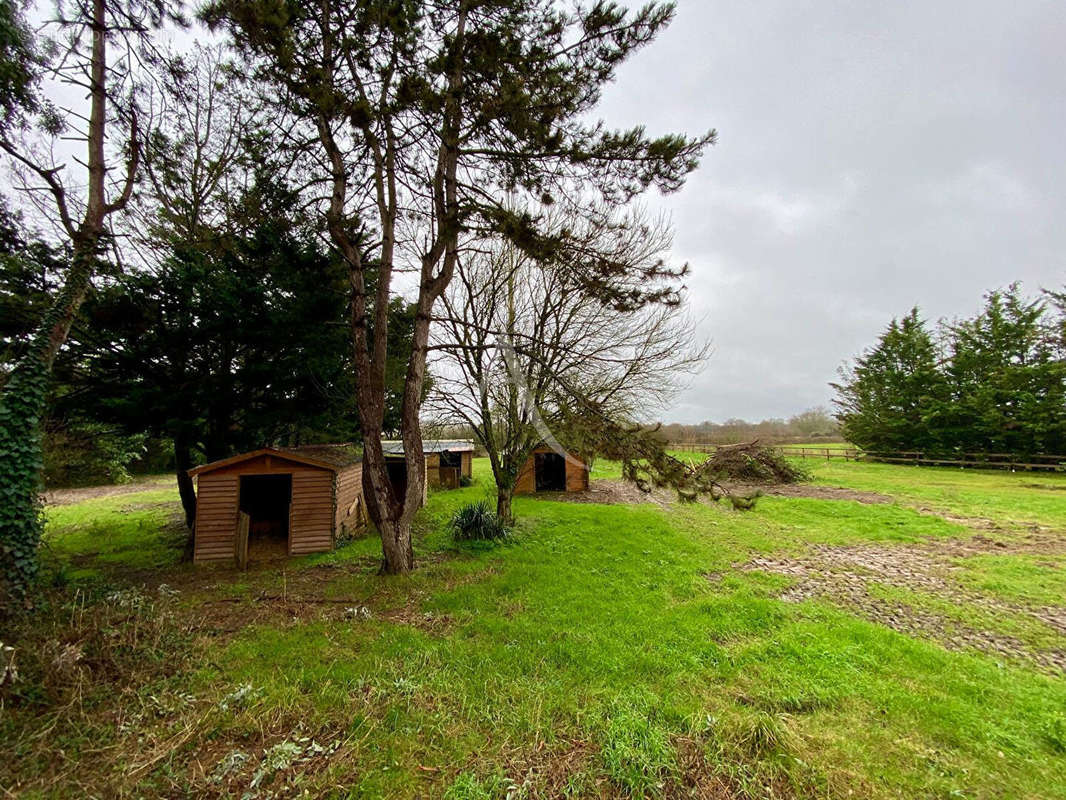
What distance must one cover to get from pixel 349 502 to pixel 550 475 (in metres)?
10.5

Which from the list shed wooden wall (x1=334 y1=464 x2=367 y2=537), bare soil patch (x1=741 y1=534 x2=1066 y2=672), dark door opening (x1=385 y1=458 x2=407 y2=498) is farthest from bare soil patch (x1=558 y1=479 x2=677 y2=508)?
shed wooden wall (x1=334 y1=464 x2=367 y2=537)

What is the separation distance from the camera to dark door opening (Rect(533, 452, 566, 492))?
62.1ft

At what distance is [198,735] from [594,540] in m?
8.22

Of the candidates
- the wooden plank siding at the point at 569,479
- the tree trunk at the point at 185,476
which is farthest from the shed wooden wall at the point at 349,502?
the wooden plank siding at the point at 569,479

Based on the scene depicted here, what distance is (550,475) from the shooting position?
19.8m

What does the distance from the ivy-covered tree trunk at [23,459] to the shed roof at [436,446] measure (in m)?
9.94

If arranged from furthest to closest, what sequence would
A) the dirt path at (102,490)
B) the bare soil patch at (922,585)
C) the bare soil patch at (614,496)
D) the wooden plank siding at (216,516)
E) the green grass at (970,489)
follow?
the dirt path at (102,490), the bare soil patch at (614,496), the green grass at (970,489), the wooden plank siding at (216,516), the bare soil patch at (922,585)

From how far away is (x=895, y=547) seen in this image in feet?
31.0

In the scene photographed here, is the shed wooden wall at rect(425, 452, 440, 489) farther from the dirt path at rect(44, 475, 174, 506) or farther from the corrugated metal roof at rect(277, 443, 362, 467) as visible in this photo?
the dirt path at rect(44, 475, 174, 506)

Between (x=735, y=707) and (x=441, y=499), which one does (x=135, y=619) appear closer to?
(x=735, y=707)

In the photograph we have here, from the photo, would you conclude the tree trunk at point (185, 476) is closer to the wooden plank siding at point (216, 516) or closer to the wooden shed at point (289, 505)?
the wooden plank siding at point (216, 516)

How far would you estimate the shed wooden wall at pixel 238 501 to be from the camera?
9164 mm

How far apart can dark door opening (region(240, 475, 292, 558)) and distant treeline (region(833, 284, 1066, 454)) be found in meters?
36.4

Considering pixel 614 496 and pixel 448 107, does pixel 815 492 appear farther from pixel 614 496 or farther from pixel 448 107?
pixel 448 107
